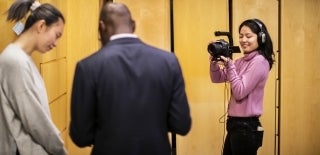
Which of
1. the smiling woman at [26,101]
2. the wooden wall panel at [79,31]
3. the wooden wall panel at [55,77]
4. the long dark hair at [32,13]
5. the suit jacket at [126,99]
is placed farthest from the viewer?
the wooden wall panel at [79,31]

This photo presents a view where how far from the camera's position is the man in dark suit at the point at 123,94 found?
138 cm

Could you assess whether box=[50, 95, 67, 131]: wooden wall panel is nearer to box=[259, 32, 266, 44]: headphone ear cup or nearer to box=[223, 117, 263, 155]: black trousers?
box=[223, 117, 263, 155]: black trousers

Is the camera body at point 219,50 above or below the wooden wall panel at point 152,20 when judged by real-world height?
below

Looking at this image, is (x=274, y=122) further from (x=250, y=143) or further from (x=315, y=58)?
(x=250, y=143)

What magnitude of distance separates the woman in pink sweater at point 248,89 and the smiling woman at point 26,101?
1056mm

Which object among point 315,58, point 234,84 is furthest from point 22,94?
point 315,58

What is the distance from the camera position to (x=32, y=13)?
5.57ft

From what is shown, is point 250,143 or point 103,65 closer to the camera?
point 103,65

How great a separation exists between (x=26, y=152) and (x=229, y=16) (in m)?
2.45

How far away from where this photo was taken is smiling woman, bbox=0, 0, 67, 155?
5.10 ft

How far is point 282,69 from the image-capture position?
12.1 ft

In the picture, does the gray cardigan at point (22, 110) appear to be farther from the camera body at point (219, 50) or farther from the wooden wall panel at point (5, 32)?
the camera body at point (219, 50)

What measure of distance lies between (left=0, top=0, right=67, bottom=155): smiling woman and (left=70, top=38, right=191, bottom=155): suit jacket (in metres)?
0.22

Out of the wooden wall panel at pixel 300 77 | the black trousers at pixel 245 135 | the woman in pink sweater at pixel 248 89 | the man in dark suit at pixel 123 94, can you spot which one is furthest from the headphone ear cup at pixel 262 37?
the wooden wall panel at pixel 300 77
